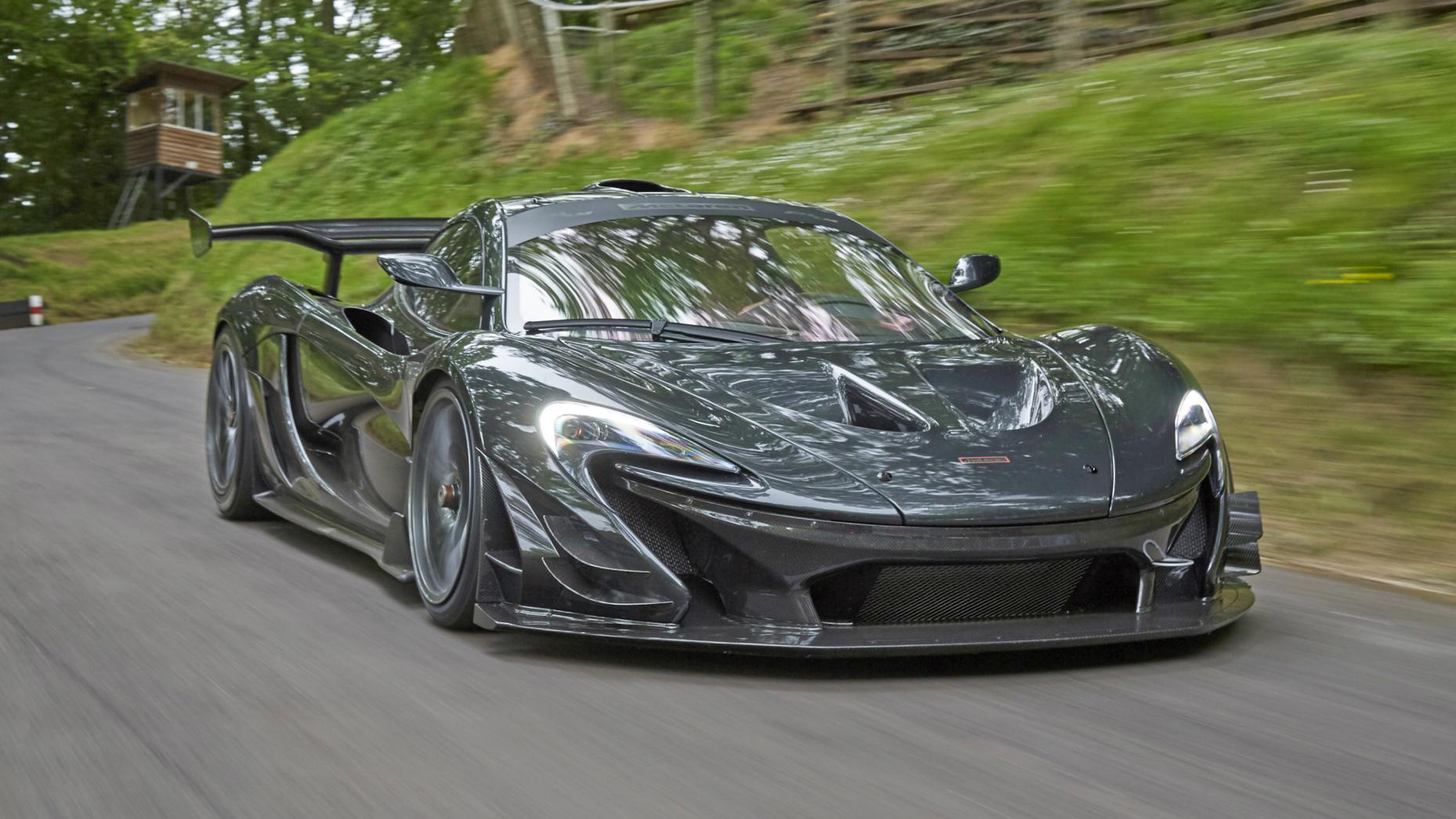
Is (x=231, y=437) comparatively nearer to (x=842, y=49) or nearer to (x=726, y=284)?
(x=726, y=284)

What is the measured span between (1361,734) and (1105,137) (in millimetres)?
6428

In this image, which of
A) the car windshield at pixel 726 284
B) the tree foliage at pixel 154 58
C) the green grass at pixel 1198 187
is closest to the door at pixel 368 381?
the car windshield at pixel 726 284

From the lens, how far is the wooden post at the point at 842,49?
524 inches

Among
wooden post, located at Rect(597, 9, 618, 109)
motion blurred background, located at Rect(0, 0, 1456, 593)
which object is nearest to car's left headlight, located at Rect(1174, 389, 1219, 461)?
motion blurred background, located at Rect(0, 0, 1456, 593)

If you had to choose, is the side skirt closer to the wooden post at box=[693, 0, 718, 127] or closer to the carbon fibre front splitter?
the carbon fibre front splitter

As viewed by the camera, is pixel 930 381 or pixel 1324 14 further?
pixel 1324 14

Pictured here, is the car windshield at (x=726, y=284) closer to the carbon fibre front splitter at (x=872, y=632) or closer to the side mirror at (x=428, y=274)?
the side mirror at (x=428, y=274)

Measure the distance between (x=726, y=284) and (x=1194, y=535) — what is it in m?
1.52

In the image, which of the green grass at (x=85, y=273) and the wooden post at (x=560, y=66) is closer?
the wooden post at (x=560, y=66)

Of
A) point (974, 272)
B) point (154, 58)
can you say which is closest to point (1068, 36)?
point (974, 272)

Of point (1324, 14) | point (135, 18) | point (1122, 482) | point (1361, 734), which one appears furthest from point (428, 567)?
point (135, 18)

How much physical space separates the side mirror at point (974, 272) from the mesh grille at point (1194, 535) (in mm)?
1391

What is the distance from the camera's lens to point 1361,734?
10.3 feet

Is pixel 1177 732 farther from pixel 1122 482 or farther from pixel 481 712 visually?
pixel 481 712
